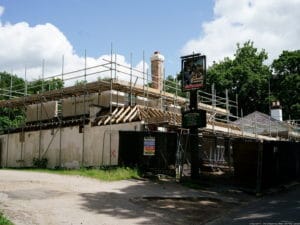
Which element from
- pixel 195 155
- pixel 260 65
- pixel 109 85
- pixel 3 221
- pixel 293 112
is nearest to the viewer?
pixel 3 221

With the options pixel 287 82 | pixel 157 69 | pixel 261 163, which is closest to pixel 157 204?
pixel 261 163

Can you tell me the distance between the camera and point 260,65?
58812 mm

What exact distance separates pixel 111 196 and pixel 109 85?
10.9m

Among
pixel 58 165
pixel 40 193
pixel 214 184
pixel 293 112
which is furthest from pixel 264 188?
pixel 293 112

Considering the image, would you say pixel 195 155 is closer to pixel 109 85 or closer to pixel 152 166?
pixel 152 166

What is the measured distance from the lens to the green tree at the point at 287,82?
5153 cm

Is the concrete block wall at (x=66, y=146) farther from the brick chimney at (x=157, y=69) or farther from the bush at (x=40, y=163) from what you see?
the brick chimney at (x=157, y=69)

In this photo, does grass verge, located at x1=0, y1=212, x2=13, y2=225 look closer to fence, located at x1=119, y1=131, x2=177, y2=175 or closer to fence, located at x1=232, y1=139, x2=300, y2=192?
fence, located at x1=119, y1=131, x2=177, y2=175

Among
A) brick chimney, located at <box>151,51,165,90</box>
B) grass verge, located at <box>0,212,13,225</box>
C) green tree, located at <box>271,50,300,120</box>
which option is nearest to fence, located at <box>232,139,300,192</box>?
brick chimney, located at <box>151,51,165,90</box>

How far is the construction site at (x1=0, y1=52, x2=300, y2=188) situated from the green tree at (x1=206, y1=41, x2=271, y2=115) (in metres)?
21.1

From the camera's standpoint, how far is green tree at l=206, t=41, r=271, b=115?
55.5 meters

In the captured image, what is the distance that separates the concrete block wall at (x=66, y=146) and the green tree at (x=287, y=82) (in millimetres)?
30668

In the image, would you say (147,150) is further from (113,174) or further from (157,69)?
(157,69)

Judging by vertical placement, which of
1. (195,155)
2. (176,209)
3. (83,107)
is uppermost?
(83,107)
